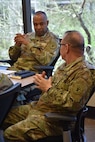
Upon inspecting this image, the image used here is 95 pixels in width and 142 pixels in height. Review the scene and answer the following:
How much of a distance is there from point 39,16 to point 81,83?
145 cm

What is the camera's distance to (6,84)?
184cm

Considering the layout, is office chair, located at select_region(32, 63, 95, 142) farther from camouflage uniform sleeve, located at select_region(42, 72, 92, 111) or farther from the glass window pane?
the glass window pane

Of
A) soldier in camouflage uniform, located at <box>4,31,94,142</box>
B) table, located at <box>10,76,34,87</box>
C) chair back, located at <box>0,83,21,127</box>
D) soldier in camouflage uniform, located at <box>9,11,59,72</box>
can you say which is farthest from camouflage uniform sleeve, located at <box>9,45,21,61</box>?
chair back, located at <box>0,83,21,127</box>

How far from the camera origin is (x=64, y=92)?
2014 mm

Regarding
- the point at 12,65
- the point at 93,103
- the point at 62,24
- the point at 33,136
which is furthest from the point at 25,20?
the point at 33,136

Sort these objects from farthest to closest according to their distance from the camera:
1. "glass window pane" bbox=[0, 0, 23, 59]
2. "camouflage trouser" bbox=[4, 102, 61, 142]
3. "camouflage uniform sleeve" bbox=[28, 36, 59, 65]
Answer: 1. "glass window pane" bbox=[0, 0, 23, 59]
2. "camouflage uniform sleeve" bbox=[28, 36, 59, 65]
3. "camouflage trouser" bbox=[4, 102, 61, 142]

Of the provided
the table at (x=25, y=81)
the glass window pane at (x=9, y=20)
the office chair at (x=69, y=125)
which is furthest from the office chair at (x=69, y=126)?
the glass window pane at (x=9, y=20)

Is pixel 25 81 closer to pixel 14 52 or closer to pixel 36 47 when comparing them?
pixel 36 47

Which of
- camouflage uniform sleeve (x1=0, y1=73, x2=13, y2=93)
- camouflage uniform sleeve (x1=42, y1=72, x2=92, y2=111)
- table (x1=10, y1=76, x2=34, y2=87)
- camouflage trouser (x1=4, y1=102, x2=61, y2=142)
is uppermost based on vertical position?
camouflage uniform sleeve (x1=0, y1=73, x2=13, y2=93)

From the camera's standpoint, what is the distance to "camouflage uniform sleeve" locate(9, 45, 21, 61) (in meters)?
3.40

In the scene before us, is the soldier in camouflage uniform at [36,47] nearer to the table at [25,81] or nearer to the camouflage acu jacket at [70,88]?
the table at [25,81]

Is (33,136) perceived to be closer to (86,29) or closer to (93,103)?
(93,103)

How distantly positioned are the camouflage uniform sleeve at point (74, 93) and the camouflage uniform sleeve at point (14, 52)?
1.44m

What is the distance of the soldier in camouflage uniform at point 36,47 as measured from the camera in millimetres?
3084
